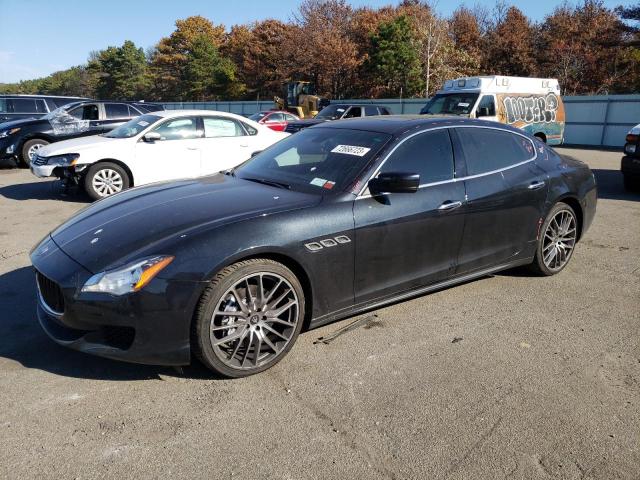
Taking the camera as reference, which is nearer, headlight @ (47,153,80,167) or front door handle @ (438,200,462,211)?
front door handle @ (438,200,462,211)

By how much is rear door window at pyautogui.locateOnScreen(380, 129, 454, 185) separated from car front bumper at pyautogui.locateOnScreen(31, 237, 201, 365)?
1.73m

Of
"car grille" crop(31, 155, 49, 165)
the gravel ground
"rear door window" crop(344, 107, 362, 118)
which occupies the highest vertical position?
"rear door window" crop(344, 107, 362, 118)

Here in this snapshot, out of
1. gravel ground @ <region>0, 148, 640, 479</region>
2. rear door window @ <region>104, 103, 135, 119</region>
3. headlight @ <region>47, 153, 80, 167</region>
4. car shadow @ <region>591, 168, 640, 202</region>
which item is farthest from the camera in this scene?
rear door window @ <region>104, 103, 135, 119</region>

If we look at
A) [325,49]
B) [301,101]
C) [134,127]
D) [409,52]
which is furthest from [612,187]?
[325,49]

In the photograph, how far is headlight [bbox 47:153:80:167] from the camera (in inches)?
319

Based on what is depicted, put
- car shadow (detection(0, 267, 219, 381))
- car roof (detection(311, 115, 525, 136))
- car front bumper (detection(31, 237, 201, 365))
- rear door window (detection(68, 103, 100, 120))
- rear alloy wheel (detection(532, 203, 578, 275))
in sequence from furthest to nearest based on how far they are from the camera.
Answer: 1. rear door window (detection(68, 103, 100, 120))
2. rear alloy wheel (detection(532, 203, 578, 275))
3. car roof (detection(311, 115, 525, 136))
4. car shadow (detection(0, 267, 219, 381))
5. car front bumper (detection(31, 237, 201, 365))

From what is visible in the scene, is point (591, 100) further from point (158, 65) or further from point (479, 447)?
point (158, 65)

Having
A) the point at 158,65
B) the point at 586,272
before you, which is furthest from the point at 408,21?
the point at 158,65

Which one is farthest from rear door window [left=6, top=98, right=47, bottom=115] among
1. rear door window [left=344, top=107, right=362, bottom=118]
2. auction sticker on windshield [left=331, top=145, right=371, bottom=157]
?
auction sticker on windshield [left=331, top=145, right=371, bottom=157]

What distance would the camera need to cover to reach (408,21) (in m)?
36.2

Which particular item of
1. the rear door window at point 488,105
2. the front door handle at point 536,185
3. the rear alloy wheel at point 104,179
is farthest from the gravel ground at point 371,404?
the rear door window at point 488,105

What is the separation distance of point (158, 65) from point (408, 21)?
41642 mm

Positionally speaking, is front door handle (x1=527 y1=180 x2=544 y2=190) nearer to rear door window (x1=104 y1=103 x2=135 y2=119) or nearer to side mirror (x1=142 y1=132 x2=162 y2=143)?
side mirror (x1=142 y1=132 x2=162 y2=143)

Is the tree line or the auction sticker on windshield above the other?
the tree line
